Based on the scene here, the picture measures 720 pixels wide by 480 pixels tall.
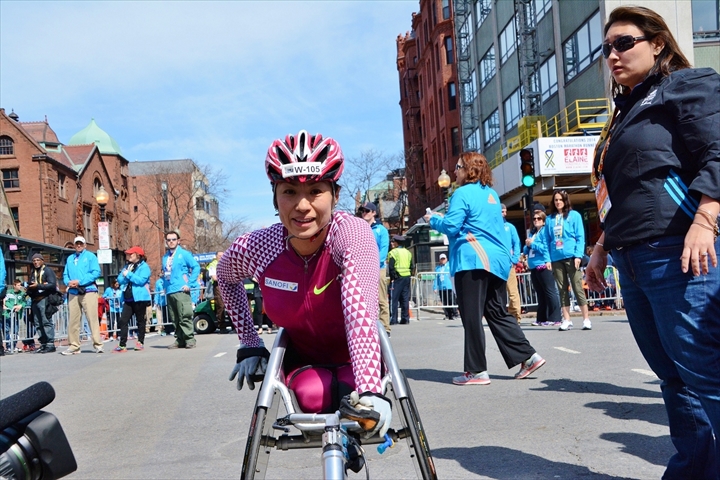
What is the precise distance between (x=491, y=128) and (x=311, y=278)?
1734 inches

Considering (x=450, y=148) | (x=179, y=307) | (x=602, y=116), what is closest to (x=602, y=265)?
(x=179, y=307)

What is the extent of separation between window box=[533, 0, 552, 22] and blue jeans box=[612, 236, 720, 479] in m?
32.4

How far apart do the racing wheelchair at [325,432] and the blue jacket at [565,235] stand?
992 centimetres

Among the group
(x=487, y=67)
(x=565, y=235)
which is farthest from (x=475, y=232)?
(x=487, y=67)

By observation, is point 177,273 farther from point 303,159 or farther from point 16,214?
point 16,214

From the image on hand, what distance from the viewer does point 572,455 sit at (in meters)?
4.64

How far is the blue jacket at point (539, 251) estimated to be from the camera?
1312 cm

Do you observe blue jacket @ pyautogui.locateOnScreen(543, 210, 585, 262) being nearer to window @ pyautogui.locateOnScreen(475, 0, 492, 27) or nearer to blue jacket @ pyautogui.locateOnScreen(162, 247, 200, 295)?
blue jacket @ pyautogui.locateOnScreen(162, 247, 200, 295)

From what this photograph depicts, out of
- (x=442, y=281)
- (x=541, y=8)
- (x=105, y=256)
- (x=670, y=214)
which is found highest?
(x=541, y=8)

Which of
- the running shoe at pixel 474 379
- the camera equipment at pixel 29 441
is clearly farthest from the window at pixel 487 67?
the camera equipment at pixel 29 441

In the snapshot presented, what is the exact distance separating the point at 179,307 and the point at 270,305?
11594 mm

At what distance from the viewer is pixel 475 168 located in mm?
7250

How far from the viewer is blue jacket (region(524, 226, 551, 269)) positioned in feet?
43.1

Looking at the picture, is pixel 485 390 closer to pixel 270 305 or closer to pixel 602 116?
pixel 270 305
